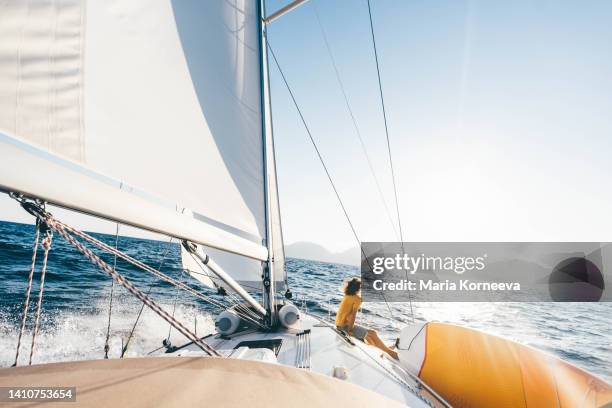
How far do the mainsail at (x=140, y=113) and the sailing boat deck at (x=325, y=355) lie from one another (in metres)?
1.18

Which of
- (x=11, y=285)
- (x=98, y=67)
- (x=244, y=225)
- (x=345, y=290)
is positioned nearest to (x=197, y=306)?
(x=11, y=285)

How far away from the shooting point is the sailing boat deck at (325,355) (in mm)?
2227

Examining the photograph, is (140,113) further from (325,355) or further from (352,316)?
(352,316)

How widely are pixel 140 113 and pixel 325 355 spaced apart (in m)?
2.83

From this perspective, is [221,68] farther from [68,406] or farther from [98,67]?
[68,406]

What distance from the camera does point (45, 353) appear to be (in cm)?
474

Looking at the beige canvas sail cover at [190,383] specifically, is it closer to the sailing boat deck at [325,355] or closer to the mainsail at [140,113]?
the mainsail at [140,113]

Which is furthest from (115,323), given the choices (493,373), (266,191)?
(493,373)

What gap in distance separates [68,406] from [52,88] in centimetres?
131

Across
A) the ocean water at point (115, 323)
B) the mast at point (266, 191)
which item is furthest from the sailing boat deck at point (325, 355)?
the ocean water at point (115, 323)

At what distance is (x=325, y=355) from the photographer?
113 inches

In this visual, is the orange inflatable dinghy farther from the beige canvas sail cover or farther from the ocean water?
the beige canvas sail cover

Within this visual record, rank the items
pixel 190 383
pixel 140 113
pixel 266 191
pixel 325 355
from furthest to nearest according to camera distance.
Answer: pixel 266 191, pixel 325 355, pixel 140 113, pixel 190 383

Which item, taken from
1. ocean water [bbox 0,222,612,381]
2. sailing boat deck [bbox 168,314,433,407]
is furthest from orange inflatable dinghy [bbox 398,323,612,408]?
ocean water [bbox 0,222,612,381]
